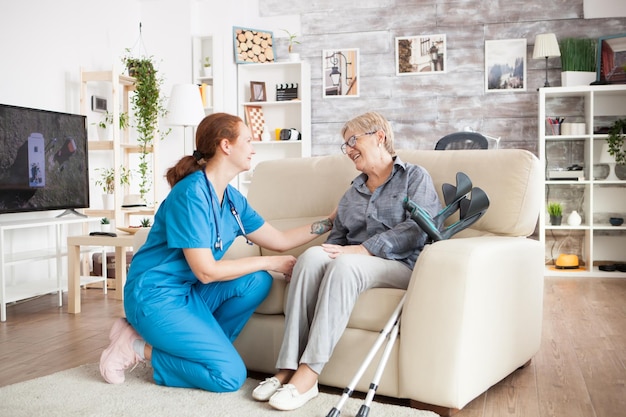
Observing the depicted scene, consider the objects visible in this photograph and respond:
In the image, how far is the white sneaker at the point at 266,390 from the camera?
232 cm

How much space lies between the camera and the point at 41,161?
455 centimetres

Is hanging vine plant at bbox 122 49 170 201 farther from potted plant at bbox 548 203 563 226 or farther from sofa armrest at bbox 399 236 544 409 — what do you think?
sofa armrest at bbox 399 236 544 409

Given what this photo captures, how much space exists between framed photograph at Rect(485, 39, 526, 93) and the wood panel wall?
0.16ft

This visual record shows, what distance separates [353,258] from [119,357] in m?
0.99

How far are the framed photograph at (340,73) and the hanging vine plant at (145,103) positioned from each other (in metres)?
1.54

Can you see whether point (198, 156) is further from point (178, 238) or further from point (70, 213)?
point (70, 213)

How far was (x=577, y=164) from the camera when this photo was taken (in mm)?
5887

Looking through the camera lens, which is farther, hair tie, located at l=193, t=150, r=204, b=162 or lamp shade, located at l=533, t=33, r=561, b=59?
lamp shade, located at l=533, t=33, r=561, b=59

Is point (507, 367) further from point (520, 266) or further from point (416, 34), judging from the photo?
point (416, 34)

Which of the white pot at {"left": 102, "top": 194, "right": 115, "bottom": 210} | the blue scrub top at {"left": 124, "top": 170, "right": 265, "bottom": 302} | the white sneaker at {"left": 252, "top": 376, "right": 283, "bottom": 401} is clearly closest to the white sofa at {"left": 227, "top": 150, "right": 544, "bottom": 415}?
the white sneaker at {"left": 252, "top": 376, "right": 283, "bottom": 401}

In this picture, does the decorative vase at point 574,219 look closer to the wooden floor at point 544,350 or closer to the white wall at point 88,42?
the wooden floor at point 544,350

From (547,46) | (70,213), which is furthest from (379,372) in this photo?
(547,46)

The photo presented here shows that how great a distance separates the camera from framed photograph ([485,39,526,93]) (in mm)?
5961

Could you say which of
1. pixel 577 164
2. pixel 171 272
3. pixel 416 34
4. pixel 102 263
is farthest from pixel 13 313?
pixel 577 164
